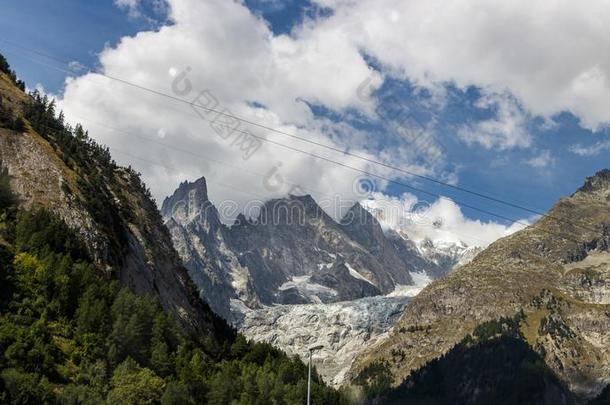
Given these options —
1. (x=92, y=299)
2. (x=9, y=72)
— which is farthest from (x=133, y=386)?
(x=9, y=72)

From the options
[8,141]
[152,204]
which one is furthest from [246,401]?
[152,204]

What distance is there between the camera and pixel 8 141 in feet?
420

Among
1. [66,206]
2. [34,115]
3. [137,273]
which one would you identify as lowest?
[137,273]

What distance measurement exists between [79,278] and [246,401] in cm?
3463

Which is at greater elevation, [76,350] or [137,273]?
[137,273]

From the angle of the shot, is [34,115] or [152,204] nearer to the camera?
[34,115]

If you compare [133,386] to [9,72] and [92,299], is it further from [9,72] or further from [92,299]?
[9,72]

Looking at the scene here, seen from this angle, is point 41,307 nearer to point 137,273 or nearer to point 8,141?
point 137,273

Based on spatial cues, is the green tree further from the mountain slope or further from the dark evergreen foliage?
the dark evergreen foliage

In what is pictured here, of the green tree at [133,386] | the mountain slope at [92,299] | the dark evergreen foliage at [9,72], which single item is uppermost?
the dark evergreen foliage at [9,72]

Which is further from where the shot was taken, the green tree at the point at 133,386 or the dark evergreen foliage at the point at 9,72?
the dark evergreen foliage at the point at 9,72

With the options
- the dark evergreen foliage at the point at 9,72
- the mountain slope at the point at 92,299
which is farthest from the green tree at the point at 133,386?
the dark evergreen foliage at the point at 9,72

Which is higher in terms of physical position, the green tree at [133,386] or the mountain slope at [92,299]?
the mountain slope at [92,299]

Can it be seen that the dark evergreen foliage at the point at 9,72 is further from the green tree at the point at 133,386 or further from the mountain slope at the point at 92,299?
the green tree at the point at 133,386
